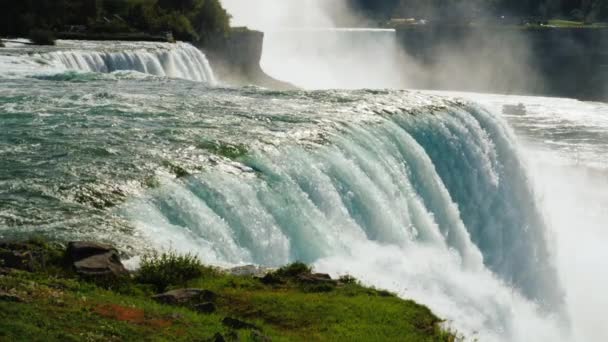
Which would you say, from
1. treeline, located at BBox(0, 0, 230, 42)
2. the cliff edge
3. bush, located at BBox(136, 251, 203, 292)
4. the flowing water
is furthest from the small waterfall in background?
bush, located at BBox(136, 251, 203, 292)

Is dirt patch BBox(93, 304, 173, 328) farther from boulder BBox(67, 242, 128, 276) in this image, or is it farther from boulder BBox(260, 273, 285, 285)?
boulder BBox(260, 273, 285, 285)

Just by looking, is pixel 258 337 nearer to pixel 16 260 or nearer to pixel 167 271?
pixel 167 271

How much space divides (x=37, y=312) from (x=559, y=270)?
25010mm

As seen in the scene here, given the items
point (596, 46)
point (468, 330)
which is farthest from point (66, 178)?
point (596, 46)

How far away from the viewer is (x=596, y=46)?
136750 mm

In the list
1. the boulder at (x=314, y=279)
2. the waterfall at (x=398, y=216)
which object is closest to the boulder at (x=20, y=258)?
the waterfall at (x=398, y=216)

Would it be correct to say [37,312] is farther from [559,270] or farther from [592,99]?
[592,99]

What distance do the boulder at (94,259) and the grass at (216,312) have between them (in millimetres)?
285

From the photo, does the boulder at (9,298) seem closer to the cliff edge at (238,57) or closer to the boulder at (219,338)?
the boulder at (219,338)

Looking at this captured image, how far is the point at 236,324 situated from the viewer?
11.0m

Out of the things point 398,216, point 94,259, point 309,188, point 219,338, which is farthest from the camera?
point 398,216

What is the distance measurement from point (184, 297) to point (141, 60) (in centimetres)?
3407

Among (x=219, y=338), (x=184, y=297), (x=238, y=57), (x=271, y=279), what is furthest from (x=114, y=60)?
(x=219, y=338)

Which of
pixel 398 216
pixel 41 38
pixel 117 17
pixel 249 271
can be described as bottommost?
pixel 398 216
